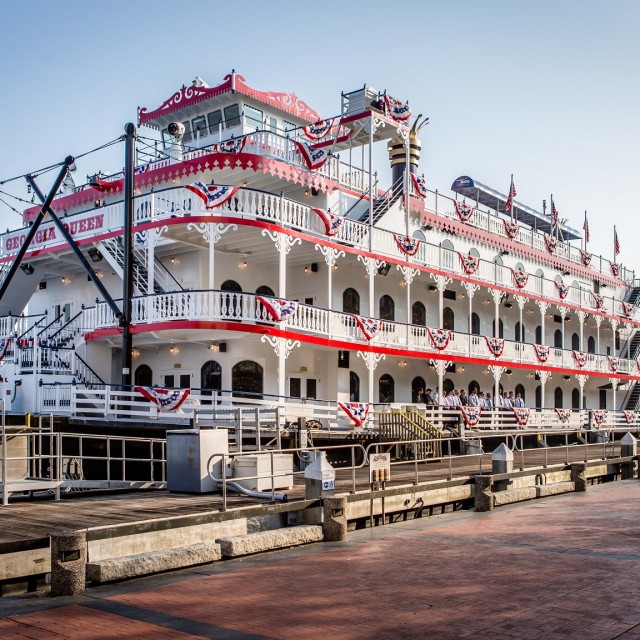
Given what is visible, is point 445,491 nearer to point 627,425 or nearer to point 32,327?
point 32,327

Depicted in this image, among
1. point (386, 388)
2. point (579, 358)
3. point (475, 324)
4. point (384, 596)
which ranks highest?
point (475, 324)

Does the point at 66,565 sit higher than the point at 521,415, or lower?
lower

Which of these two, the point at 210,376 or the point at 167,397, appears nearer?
the point at 167,397

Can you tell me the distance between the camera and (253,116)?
29.8 m

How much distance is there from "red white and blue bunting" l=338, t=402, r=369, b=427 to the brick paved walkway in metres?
9.94

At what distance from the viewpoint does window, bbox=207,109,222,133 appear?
30.0 metres

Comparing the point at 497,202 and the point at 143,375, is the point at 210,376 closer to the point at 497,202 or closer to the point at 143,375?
the point at 143,375

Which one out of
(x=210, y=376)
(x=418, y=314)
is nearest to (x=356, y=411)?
(x=210, y=376)

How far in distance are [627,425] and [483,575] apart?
3274 cm

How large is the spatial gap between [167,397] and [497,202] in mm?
28592

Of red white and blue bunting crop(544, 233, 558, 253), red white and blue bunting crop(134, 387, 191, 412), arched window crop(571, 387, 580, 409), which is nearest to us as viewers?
red white and blue bunting crop(134, 387, 191, 412)

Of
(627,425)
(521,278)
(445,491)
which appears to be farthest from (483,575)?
(627,425)

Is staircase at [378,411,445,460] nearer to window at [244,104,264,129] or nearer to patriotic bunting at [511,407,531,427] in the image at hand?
patriotic bunting at [511,407,531,427]

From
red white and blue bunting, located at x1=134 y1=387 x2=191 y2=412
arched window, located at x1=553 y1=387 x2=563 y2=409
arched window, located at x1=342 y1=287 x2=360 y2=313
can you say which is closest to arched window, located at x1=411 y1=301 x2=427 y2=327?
arched window, located at x1=342 y1=287 x2=360 y2=313
